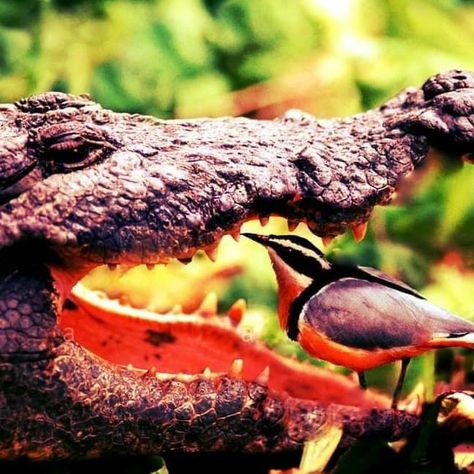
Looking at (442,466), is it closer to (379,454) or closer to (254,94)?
(379,454)

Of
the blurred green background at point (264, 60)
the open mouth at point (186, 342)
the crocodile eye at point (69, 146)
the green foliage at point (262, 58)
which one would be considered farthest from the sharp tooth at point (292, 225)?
the green foliage at point (262, 58)

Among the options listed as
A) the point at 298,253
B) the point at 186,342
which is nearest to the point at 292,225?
the point at 298,253

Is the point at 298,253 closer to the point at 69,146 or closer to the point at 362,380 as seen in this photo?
the point at 362,380

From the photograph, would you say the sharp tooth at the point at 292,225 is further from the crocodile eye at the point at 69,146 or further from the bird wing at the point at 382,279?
the crocodile eye at the point at 69,146

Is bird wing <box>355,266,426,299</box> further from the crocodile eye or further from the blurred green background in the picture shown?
the blurred green background

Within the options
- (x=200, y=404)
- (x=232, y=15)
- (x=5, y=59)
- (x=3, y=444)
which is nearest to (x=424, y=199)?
(x=232, y=15)
